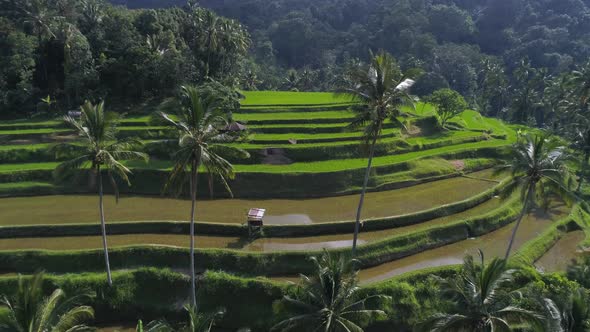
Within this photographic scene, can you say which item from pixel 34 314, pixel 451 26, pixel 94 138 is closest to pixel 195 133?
pixel 94 138

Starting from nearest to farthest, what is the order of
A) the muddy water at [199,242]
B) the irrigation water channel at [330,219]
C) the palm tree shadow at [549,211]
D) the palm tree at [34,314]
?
1. the palm tree at [34,314]
2. the muddy water at [199,242]
3. the irrigation water channel at [330,219]
4. the palm tree shadow at [549,211]

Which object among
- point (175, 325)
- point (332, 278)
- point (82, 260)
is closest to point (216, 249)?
point (175, 325)

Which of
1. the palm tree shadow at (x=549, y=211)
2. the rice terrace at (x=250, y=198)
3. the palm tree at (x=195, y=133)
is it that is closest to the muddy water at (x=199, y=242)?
the rice terrace at (x=250, y=198)

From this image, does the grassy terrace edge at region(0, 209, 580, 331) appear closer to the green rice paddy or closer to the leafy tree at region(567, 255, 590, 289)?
the green rice paddy

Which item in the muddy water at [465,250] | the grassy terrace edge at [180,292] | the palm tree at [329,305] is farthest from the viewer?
the muddy water at [465,250]

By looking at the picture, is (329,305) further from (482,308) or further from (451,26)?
(451,26)

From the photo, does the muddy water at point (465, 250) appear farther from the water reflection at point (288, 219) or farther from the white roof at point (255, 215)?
the white roof at point (255, 215)
